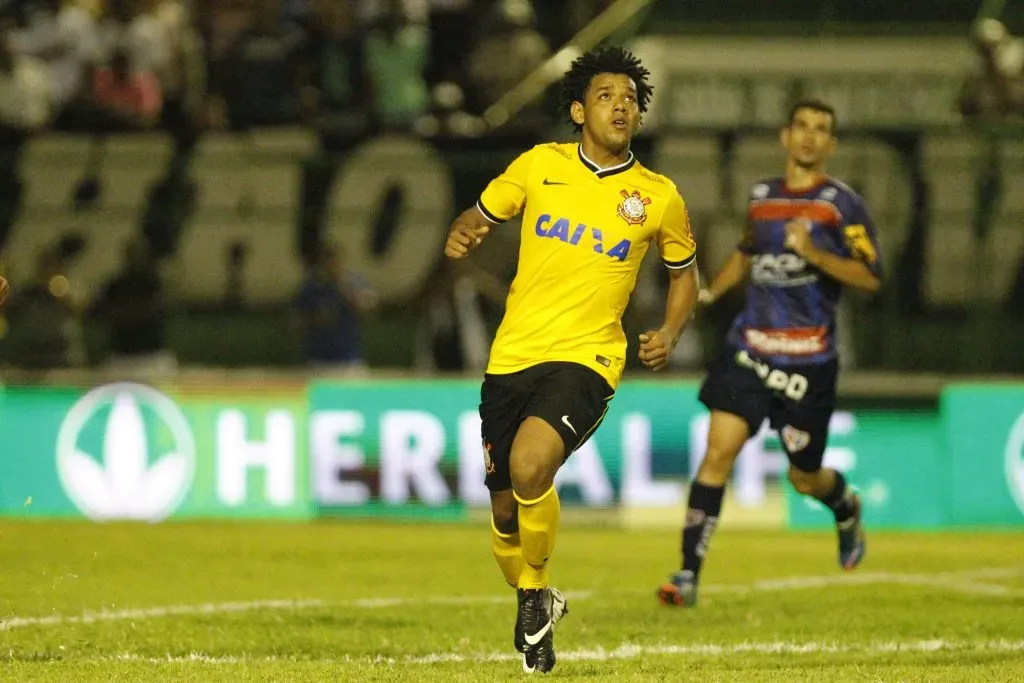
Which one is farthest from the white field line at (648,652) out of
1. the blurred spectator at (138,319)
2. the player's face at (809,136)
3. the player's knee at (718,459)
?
the blurred spectator at (138,319)

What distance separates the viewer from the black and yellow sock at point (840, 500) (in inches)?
383

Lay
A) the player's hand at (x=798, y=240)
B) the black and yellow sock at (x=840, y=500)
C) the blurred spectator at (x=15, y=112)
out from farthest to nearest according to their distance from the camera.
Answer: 1. the blurred spectator at (x=15, y=112)
2. the black and yellow sock at (x=840, y=500)
3. the player's hand at (x=798, y=240)

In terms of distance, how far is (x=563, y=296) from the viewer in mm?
7051

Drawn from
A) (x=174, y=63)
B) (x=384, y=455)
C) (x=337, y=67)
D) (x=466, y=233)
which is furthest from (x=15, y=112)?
(x=466, y=233)

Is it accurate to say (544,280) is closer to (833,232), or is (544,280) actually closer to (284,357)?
(833,232)

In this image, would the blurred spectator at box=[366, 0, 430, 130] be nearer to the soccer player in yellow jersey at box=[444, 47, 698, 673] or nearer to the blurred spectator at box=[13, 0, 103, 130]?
the blurred spectator at box=[13, 0, 103, 130]

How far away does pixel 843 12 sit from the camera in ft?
59.7

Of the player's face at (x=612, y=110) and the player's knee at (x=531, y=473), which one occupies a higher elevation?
the player's face at (x=612, y=110)

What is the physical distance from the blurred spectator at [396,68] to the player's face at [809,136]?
7.90 m

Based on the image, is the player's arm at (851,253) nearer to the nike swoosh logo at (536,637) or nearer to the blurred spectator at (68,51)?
the nike swoosh logo at (536,637)

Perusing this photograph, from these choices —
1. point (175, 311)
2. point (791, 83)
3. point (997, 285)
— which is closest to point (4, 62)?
point (175, 311)

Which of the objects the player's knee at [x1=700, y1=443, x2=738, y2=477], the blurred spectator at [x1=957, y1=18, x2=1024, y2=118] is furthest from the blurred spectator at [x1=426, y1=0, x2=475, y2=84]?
the player's knee at [x1=700, y1=443, x2=738, y2=477]

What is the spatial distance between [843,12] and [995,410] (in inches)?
235

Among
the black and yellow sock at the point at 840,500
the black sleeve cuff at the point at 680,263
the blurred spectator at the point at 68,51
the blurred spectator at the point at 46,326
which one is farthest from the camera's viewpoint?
the blurred spectator at the point at 68,51
